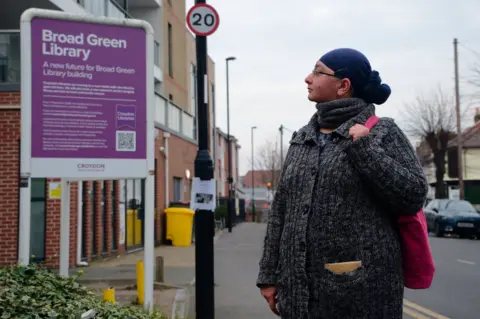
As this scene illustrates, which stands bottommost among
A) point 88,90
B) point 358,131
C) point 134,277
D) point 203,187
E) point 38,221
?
point 134,277

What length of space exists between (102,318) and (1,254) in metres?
8.69

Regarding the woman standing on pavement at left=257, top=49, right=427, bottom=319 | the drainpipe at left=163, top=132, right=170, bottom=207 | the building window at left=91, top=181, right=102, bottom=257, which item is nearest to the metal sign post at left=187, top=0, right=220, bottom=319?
the woman standing on pavement at left=257, top=49, right=427, bottom=319

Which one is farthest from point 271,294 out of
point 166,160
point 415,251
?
point 166,160

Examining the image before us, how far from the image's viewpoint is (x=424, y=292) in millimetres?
9688

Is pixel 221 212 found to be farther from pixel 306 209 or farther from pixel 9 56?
pixel 306 209

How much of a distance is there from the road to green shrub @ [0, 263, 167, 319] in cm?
388

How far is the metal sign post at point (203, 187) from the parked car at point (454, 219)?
19277mm

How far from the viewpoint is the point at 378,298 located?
2.41 m

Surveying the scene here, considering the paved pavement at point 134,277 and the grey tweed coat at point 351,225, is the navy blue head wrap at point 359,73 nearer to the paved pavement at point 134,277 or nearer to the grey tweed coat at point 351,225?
the grey tweed coat at point 351,225

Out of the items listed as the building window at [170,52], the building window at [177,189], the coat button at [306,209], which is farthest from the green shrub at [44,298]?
the building window at [170,52]

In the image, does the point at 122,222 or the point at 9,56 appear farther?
the point at 122,222

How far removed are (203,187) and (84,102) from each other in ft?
5.34

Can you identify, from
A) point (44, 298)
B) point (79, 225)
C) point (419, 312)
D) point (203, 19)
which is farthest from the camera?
point (79, 225)

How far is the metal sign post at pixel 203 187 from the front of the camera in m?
5.90
